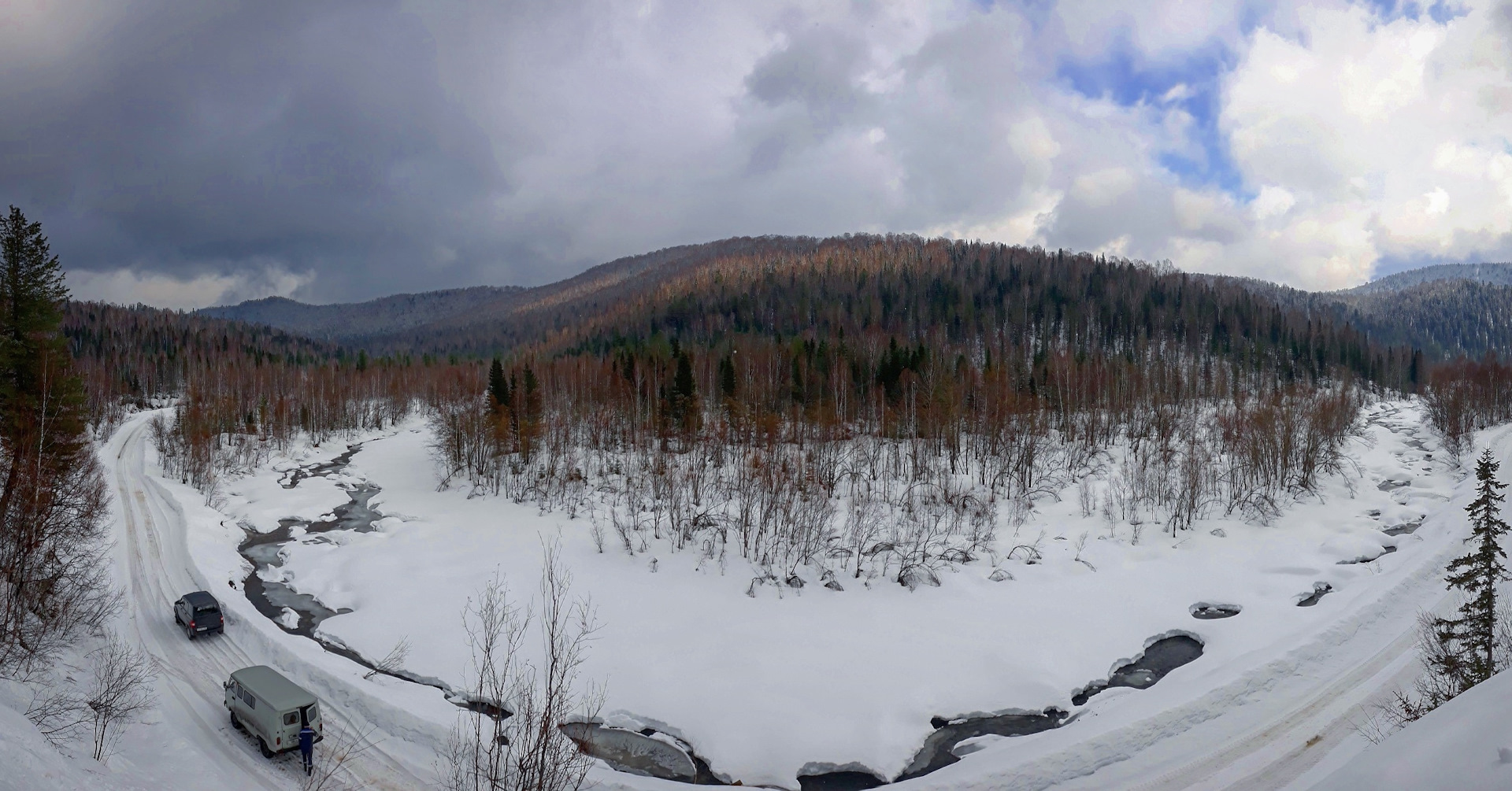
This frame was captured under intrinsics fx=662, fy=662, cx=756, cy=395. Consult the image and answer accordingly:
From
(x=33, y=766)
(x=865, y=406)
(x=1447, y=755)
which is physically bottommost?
(x=33, y=766)

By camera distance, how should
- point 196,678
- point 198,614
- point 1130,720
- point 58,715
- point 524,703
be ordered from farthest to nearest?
point 198,614
point 196,678
point 524,703
point 1130,720
point 58,715

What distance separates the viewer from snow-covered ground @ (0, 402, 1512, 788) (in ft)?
48.1

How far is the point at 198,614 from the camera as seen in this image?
68.7ft

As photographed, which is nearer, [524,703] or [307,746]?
[307,746]

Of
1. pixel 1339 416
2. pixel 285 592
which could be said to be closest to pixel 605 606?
pixel 285 592

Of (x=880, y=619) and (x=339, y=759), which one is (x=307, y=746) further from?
(x=880, y=619)

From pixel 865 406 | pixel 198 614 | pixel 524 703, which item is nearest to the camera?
pixel 524 703

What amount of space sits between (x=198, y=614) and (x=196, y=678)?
3.23m

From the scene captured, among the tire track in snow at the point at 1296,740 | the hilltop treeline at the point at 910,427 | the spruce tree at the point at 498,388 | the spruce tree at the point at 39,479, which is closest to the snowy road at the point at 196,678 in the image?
the spruce tree at the point at 39,479

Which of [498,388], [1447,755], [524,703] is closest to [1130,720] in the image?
[1447,755]

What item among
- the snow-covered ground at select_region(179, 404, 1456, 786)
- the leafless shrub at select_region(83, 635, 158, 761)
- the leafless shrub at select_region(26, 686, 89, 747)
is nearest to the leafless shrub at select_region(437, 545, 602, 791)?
the snow-covered ground at select_region(179, 404, 1456, 786)

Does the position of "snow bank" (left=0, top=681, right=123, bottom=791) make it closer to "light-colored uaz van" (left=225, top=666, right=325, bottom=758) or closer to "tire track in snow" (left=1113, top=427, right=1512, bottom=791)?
"light-colored uaz van" (left=225, top=666, right=325, bottom=758)

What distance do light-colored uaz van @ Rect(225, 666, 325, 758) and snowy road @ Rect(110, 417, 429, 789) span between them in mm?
563

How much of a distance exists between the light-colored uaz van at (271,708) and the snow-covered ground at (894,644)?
650 mm
